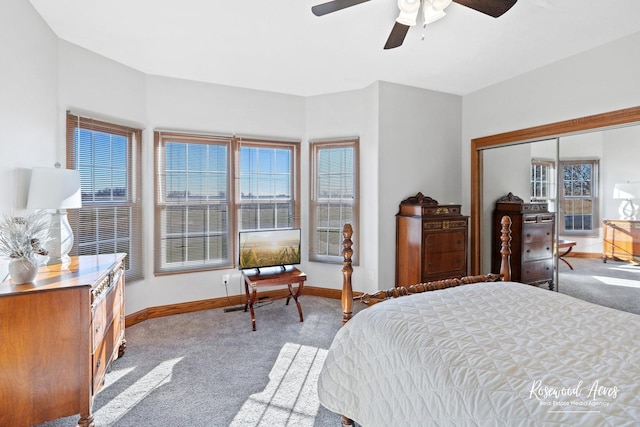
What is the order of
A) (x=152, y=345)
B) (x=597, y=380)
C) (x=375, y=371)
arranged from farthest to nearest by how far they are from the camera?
(x=152, y=345)
(x=375, y=371)
(x=597, y=380)

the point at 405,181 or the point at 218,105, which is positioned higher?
the point at 218,105

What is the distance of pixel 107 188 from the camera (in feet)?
10.5

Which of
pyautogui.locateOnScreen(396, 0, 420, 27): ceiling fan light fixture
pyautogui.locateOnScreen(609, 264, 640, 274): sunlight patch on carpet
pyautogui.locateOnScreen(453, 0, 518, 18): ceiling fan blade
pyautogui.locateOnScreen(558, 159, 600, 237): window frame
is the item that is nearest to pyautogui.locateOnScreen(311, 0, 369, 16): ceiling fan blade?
pyautogui.locateOnScreen(396, 0, 420, 27): ceiling fan light fixture

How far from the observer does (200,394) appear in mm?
A: 2174

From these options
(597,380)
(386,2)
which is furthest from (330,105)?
(597,380)

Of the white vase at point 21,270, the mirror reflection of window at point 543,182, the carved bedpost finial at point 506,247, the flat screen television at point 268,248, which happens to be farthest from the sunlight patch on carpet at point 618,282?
the white vase at point 21,270

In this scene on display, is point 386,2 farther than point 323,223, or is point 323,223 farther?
A: point 323,223

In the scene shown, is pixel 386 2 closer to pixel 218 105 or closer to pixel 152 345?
pixel 218 105

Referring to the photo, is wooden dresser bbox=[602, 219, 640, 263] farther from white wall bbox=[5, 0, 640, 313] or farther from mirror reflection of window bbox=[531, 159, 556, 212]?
white wall bbox=[5, 0, 640, 313]

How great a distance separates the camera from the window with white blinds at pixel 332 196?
13.4 feet

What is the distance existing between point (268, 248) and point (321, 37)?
226 centimetres

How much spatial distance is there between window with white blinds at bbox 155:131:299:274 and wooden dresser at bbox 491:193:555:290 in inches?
106

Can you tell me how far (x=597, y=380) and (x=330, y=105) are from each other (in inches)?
149

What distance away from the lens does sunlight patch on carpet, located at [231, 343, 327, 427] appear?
1.93 metres
